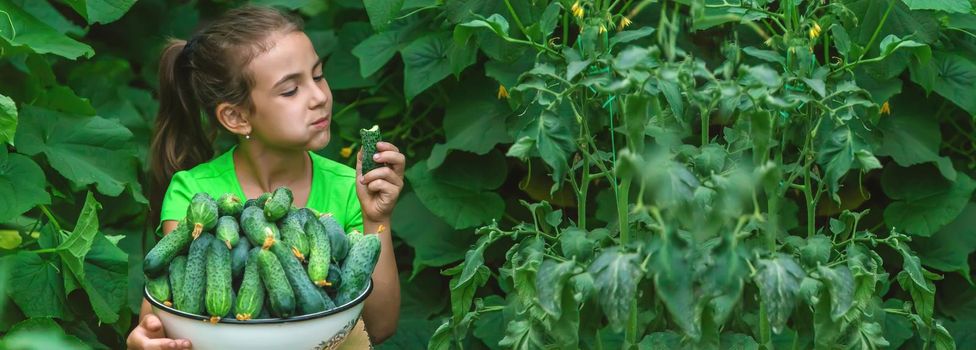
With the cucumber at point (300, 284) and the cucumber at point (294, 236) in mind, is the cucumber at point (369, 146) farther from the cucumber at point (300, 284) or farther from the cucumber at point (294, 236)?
the cucumber at point (300, 284)

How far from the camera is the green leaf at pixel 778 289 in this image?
277cm

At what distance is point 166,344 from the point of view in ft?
10.2

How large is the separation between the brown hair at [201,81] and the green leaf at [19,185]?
1.19 ft

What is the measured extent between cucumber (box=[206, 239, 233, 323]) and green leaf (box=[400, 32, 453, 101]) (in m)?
1.33

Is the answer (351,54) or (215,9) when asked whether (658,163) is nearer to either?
(351,54)

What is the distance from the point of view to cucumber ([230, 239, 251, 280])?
126 inches

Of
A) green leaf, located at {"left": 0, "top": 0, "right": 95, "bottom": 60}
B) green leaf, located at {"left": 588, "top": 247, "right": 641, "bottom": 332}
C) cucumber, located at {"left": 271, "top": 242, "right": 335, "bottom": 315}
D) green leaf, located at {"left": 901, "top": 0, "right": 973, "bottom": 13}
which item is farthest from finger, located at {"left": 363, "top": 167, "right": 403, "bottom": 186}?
green leaf, located at {"left": 901, "top": 0, "right": 973, "bottom": 13}

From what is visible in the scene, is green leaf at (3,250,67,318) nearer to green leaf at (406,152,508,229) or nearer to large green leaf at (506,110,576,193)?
green leaf at (406,152,508,229)

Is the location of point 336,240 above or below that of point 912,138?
above

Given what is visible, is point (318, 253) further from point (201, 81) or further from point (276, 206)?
point (201, 81)

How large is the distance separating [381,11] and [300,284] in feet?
4.12

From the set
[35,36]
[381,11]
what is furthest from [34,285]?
[381,11]

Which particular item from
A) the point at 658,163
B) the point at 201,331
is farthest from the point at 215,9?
the point at 658,163

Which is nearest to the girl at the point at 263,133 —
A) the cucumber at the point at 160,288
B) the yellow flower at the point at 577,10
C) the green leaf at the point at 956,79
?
the cucumber at the point at 160,288
